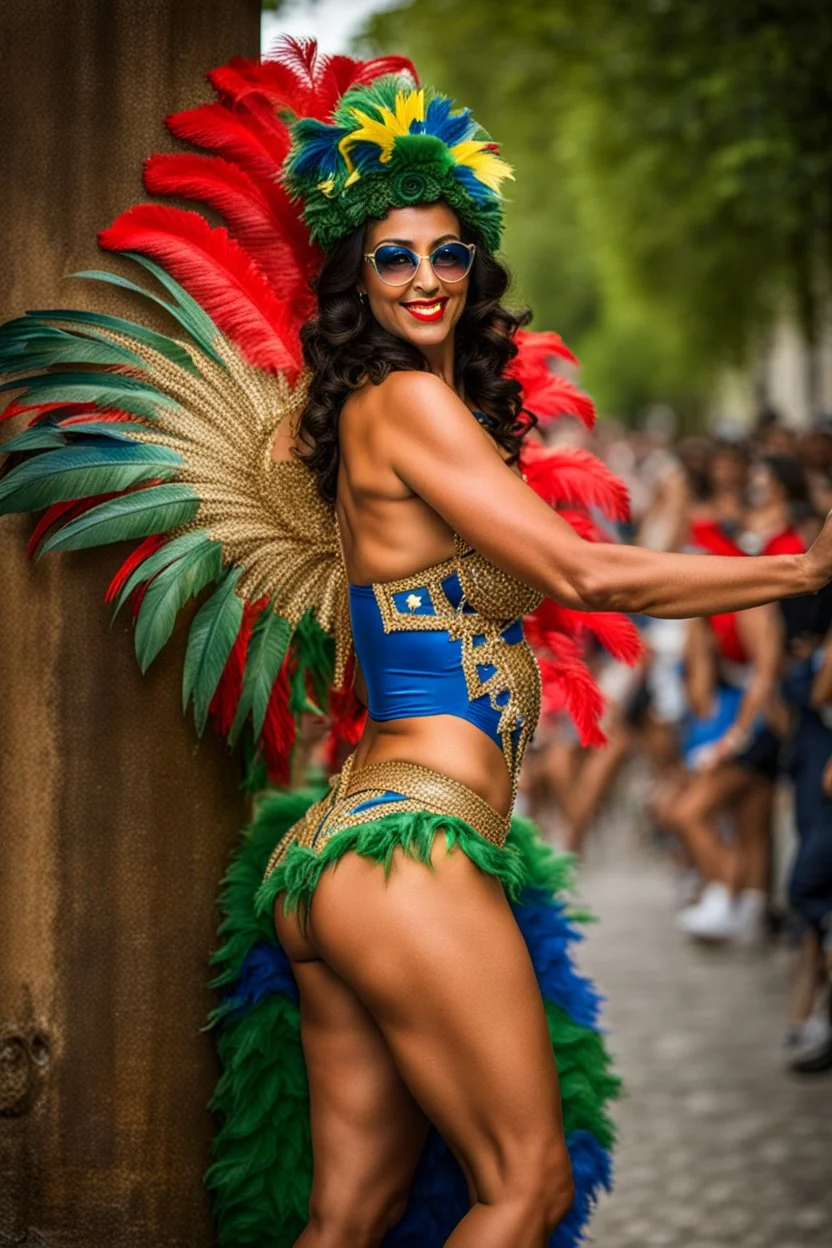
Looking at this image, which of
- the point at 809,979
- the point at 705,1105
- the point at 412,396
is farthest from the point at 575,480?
the point at 809,979

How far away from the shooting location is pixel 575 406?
3732mm

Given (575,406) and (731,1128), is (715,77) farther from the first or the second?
(575,406)

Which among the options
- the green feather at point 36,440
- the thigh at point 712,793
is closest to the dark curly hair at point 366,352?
the green feather at point 36,440

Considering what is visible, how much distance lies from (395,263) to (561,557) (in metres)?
0.62

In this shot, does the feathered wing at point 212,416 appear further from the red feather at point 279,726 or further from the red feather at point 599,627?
the red feather at point 599,627

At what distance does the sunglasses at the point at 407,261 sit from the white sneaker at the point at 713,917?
6.12 m

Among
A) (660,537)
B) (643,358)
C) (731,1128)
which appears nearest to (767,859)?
(660,537)

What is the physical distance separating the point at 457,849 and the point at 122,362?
111cm

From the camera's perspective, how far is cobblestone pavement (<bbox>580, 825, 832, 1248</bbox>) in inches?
196

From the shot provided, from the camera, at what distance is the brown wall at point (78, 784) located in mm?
3314

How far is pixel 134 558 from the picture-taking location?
3303 mm

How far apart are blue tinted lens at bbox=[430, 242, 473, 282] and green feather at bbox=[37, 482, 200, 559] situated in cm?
63

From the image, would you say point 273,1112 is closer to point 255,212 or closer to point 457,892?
point 457,892

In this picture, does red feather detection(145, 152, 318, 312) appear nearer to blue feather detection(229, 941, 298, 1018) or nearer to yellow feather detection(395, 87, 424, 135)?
yellow feather detection(395, 87, 424, 135)
